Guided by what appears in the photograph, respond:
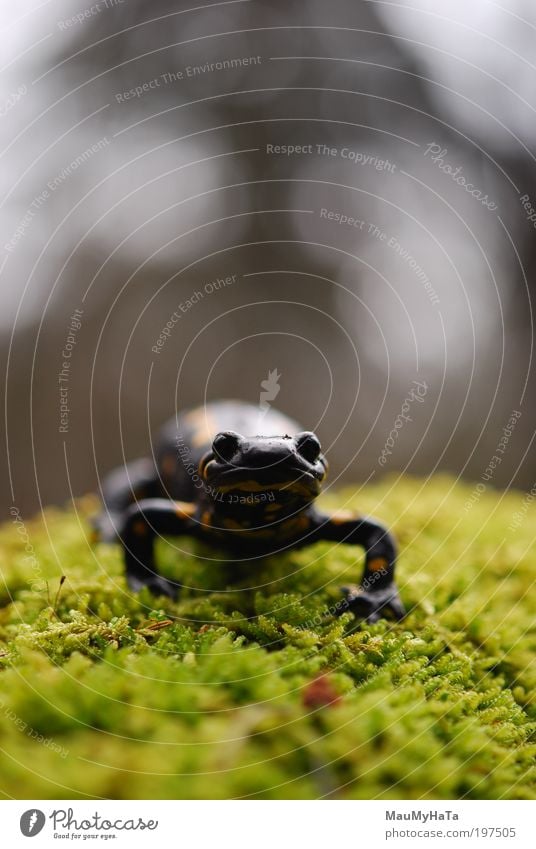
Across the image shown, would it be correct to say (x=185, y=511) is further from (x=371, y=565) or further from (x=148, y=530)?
(x=371, y=565)

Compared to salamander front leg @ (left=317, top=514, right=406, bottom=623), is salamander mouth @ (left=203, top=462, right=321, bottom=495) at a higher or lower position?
higher

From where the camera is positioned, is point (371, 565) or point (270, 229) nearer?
point (371, 565)

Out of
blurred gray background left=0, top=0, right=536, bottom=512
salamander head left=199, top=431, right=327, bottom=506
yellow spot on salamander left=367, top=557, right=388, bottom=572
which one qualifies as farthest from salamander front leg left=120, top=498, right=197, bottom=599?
blurred gray background left=0, top=0, right=536, bottom=512

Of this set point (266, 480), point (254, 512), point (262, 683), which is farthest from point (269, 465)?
point (262, 683)

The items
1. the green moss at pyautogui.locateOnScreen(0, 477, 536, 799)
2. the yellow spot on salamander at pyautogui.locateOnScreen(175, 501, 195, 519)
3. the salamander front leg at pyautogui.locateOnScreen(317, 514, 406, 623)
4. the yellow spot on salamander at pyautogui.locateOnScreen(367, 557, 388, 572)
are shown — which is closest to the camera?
the green moss at pyautogui.locateOnScreen(0, 477, 536, 799)

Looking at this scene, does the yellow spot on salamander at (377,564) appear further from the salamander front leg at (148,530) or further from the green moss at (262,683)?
the salamander front leg at (148,530)

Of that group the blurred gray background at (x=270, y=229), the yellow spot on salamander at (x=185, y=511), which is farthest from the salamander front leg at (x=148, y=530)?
the blurred gray background at (x=270, y=229)

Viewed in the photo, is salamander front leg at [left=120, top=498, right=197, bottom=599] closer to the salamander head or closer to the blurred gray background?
the salamander head
